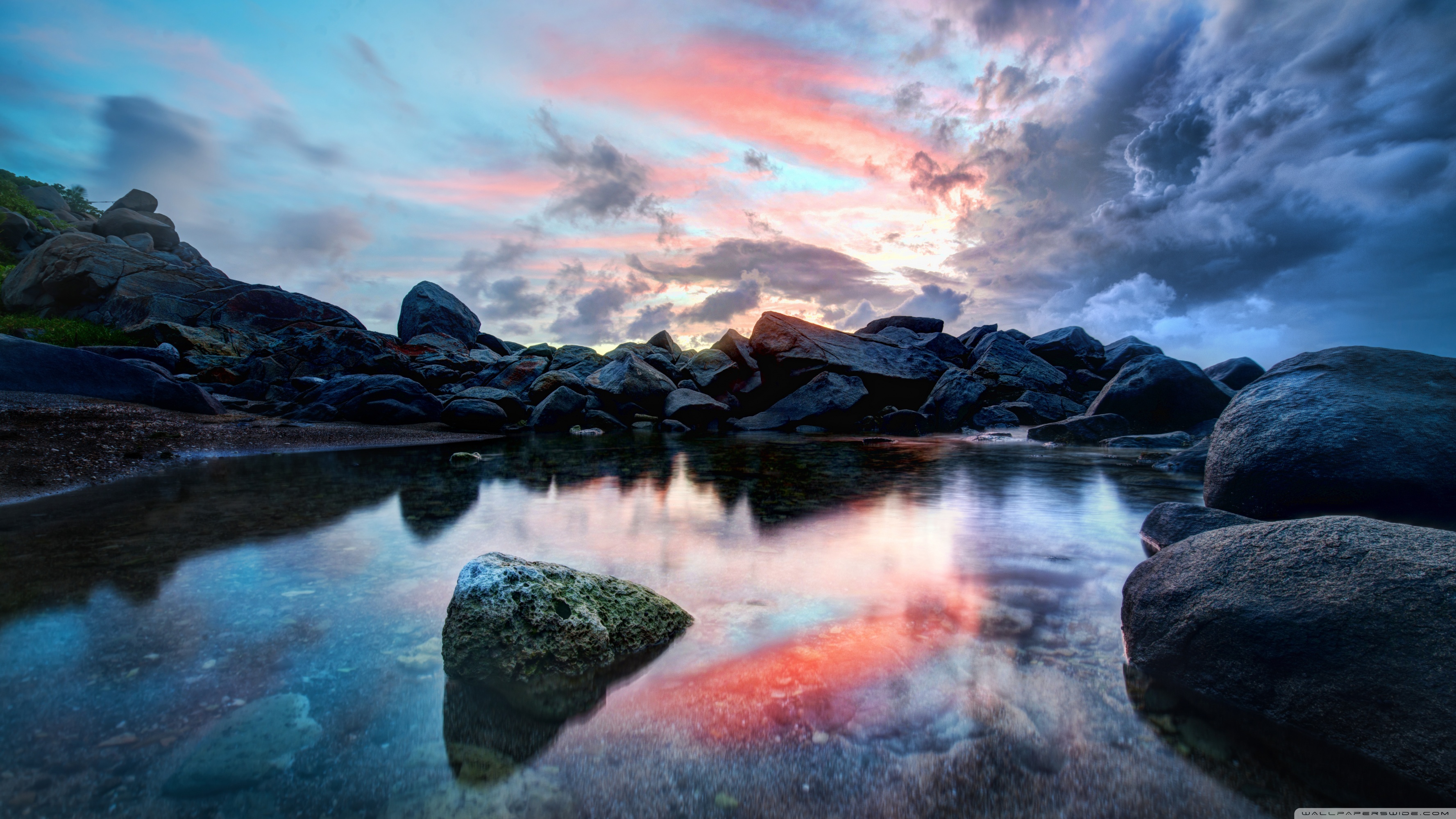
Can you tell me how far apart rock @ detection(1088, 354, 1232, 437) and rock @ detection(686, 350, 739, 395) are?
1236cm

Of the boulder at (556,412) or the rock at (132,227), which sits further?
the rock at (132,227)

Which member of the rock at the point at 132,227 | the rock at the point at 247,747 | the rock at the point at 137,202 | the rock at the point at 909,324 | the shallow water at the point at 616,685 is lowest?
the rock at the point at 247,747

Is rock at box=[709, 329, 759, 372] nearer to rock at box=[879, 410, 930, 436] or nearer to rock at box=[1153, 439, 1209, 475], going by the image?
rock at box=[879, 410, 930, 436]

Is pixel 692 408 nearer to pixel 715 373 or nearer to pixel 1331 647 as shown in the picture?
pixel 715 373

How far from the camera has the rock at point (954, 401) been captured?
19906mm

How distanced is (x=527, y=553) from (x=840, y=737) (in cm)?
354

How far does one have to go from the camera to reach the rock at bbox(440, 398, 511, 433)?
17.6m

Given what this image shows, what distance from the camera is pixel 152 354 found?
17.4 m

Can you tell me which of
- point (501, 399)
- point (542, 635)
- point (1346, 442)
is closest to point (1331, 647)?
point (542, 635)

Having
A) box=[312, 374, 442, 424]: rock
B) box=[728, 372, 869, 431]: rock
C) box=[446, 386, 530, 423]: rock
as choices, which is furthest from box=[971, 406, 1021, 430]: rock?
box=[312, 374, 442, 424]: rock

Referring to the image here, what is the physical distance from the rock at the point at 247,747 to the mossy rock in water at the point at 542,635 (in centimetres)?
62

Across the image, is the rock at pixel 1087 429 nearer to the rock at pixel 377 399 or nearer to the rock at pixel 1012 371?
the rock at pixel 1012 371

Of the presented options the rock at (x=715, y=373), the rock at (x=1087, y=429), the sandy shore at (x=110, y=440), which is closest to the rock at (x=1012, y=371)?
the rock at (x=1087, y=429)

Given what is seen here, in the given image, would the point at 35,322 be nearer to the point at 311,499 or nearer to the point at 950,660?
the point at 311,499
